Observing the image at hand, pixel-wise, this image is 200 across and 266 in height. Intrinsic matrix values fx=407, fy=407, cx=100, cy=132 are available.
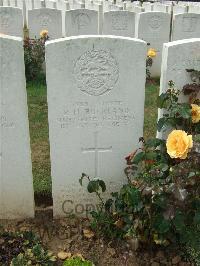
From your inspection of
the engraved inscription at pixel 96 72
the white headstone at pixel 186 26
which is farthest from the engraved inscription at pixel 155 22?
the engraved inscription at pixel 96 72

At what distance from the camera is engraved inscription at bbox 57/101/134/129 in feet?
11.0

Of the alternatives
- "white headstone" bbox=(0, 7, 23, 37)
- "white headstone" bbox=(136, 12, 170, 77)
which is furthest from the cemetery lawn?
"white headstone" bbox=(0, 7, 23, 37)

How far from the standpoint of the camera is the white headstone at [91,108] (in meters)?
3.17

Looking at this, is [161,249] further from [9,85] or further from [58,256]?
[9,85]

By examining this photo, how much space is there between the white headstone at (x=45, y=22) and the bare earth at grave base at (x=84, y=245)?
550 centimetres

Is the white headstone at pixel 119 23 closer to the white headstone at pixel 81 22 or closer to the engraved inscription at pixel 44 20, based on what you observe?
the white headstone at pixel 81 22

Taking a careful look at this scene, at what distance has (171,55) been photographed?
318cm

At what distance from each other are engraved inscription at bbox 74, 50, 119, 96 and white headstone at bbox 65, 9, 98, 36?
5608 mm

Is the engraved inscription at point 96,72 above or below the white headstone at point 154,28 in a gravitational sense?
below

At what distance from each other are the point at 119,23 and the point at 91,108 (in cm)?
546

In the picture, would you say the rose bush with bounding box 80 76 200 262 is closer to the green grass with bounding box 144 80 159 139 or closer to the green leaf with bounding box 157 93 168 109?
the green leaf with bounding box 157 93 168 109

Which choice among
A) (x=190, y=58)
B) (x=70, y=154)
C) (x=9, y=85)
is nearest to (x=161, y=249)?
(x=70, y=154)

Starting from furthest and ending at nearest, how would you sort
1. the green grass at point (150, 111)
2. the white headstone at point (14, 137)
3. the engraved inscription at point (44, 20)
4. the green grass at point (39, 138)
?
1. the engraved inscription at point (44, 20)
2. the green grass at point (150, 111)
3. the green grass at point (39, 138)
4. the white headstone at point (14, 137)

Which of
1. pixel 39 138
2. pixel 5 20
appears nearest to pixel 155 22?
pixel 5 20
